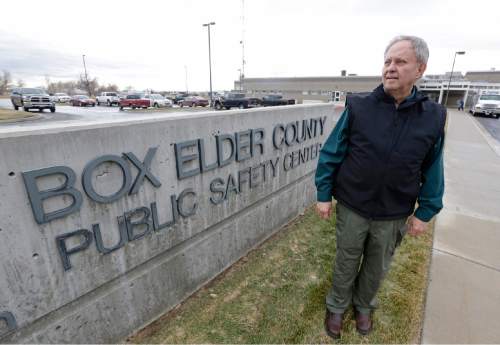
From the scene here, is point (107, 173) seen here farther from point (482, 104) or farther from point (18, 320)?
point (482, 104)

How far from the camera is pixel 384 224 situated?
191 cm

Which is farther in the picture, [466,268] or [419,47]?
[466,268]

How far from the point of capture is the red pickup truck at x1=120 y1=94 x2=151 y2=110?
27062 mm

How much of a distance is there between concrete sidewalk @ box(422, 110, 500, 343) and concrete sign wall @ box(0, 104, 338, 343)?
6.58 ft

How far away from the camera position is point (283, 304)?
2484 mm

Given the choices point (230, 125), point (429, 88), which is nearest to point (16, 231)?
point (230, 125)

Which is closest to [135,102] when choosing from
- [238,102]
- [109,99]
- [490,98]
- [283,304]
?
[109,99]

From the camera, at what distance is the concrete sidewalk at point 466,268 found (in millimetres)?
2229

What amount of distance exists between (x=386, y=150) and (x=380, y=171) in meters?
0.14

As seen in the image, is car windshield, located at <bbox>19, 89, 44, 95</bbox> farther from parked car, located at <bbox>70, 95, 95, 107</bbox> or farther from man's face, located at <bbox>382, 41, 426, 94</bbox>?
man's face, located at <bbox>382, 41, 426, 94</bbox>

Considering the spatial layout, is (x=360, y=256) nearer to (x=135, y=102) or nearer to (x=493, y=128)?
(x=493, y=128)

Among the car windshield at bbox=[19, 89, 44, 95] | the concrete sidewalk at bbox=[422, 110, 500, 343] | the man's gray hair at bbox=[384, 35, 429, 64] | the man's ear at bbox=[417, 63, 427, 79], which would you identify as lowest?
the concrete sidewalk at bbox=[422, 110, 500, 343]

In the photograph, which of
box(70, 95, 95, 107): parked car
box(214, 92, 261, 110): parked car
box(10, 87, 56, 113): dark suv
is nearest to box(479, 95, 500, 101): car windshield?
box(214, 92, 261, 110): parked car

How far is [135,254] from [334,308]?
166cm
